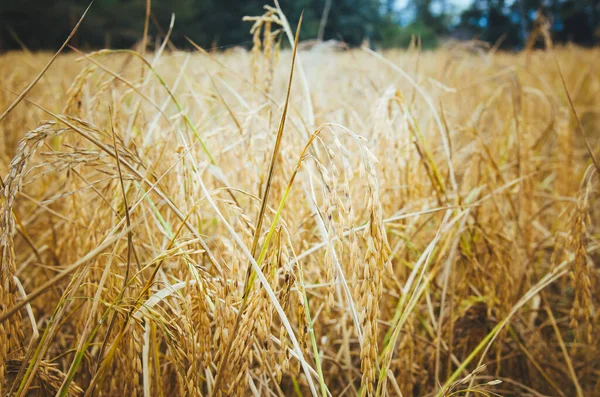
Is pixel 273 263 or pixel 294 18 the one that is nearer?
pixel 273 263

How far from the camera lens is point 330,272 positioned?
418mm

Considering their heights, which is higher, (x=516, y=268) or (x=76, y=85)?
(x=76, y=85)

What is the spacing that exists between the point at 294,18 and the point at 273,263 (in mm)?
1593

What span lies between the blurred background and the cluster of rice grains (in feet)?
3.43

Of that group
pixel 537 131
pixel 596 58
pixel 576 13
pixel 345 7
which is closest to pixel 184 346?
pixel 537 131

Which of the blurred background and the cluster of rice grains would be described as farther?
the blurred background

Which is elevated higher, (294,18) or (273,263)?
(294,18)

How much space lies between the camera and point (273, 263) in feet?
1.43

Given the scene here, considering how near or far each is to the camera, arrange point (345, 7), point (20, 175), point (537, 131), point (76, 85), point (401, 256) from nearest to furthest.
Result: point (20, 175) → point (76, 85) → point (401, 256) → point (537, 131) → point (345, 7)

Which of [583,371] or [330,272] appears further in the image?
[583,371]

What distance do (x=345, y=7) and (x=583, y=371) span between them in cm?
293

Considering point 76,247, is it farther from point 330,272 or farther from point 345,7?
point 345,7

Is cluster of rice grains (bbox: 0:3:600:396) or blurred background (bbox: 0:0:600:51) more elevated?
A: blurred background (bbox: 0:0:600:51)

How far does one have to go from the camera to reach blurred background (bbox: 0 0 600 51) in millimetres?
2730
